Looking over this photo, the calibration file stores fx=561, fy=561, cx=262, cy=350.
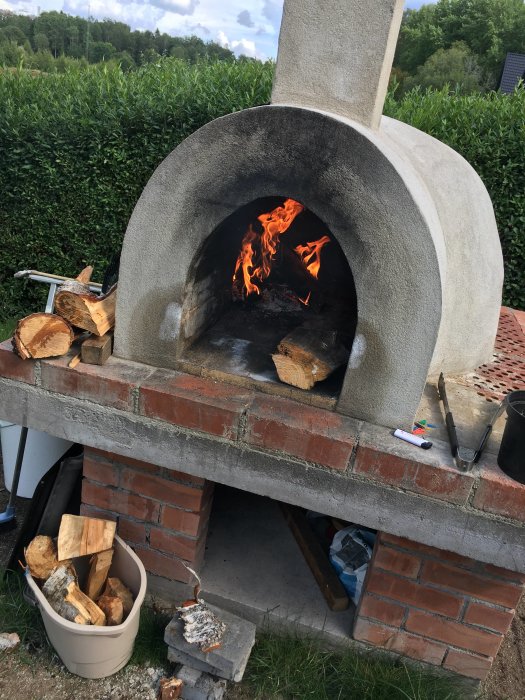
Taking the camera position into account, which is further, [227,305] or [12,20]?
[12,20]

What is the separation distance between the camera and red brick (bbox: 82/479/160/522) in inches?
101

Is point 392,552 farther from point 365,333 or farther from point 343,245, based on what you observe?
point 343,245

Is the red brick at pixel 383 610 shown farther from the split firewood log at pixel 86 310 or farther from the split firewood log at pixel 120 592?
the split firewood log at pixel 86 310

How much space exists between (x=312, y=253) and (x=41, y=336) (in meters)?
1.25

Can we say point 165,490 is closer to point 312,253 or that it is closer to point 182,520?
point 182,520

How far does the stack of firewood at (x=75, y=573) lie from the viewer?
2271 mm

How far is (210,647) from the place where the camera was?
2227mm

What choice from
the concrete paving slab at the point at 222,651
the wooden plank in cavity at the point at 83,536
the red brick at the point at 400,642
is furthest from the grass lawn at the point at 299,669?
the wooden plank in cavity at the point at 83,536

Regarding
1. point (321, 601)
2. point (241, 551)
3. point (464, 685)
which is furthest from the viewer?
point (241, 551)

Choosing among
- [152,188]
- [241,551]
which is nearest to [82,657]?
[241,551]

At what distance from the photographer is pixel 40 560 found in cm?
238

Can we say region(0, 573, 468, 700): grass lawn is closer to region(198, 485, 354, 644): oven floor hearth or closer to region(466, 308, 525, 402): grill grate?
region(198, 485, 354, 644): oven floor hearth

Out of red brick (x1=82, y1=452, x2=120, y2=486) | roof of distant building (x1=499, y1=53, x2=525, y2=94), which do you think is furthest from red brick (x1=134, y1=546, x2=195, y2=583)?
roof of distant building (x1=499, y1=53, x2=525, y2=94)

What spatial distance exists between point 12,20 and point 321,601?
62.5m
